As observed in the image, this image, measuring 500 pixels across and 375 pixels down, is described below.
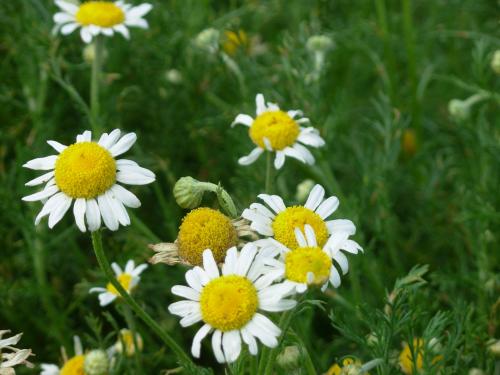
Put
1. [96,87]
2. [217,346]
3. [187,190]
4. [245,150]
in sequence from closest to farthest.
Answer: [217,346] < [187,190] < [96,87] < [245,150]

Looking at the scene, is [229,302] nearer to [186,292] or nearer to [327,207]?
[186,292]

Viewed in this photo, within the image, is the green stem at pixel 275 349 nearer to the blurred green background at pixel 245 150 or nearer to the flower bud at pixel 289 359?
the flower bud at pixel 289 359

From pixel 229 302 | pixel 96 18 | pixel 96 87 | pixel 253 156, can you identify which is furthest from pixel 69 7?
pixel 229 302

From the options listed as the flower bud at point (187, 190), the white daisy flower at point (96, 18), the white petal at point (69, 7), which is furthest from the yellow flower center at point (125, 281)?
the white petal at point (69, 7)

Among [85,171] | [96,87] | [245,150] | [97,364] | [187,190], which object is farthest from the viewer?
[245,150]

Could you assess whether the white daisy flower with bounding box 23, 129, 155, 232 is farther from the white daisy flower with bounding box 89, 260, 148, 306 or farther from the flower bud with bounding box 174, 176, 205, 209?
the white daisy flower with bounding box 89, 260, 148, 306

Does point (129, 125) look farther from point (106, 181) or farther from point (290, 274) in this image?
point (290, 274)
